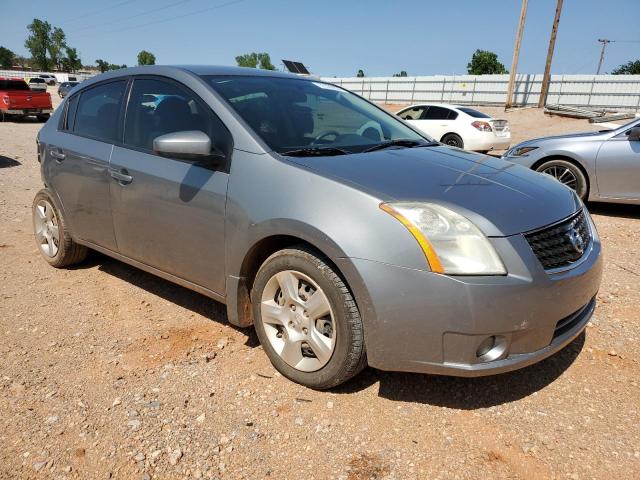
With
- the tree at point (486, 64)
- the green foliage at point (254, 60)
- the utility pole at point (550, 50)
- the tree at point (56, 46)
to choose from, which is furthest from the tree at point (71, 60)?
the utility pole at point (550, 50)

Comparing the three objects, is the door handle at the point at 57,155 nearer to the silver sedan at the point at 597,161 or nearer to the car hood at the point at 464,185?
the car hood at the point at 464,185

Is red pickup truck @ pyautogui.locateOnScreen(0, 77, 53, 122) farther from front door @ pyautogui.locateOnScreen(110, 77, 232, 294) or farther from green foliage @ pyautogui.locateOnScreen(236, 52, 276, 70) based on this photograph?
green foliage @ pyautogui.locateOnScreen(236, 52, 276, 70)

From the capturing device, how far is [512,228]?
2.20m

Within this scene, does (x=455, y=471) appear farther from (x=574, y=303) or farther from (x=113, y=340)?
(x=113, y=340)

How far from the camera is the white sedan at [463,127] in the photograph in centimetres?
1285

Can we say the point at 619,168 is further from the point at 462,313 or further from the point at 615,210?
the point at 462,313

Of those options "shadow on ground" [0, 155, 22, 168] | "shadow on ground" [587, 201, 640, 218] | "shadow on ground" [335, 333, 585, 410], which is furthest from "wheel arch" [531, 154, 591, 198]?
"shadow on ground" [0, 155, 22, 168]

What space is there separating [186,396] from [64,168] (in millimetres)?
2300

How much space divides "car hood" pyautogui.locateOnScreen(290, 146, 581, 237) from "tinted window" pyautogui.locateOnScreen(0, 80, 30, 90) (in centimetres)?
2217

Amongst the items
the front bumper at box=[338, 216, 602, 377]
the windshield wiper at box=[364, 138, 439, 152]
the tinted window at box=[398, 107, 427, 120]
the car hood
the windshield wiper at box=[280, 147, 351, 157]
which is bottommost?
the tinted window at box=[398, 107, 427, 120]

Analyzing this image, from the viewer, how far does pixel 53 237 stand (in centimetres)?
435

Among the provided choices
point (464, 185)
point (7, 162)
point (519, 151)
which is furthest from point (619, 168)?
point (7, 162)

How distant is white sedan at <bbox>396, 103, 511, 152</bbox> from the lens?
1285 centimetres

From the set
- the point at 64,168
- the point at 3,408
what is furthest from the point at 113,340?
the point at 64,168
